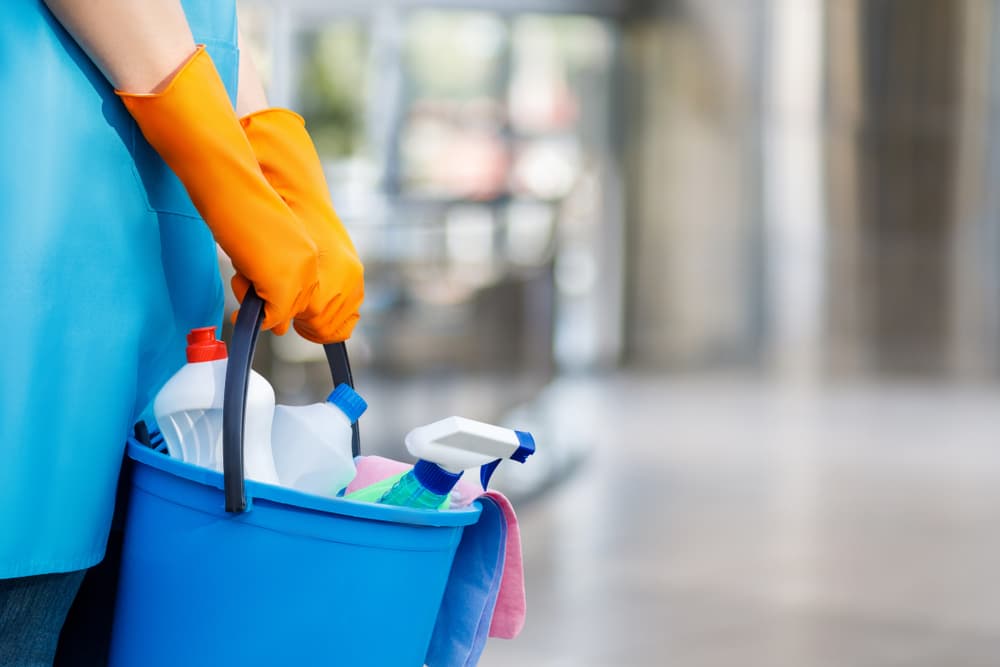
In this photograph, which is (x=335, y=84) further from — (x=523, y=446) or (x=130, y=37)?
(x=523, y=446)

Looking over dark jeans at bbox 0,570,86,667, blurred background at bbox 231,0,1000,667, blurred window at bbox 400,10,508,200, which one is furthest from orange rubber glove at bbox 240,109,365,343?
blurred window at bbox 400,10,508,200

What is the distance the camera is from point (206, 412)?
1053mm

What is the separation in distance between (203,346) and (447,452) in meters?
0.22

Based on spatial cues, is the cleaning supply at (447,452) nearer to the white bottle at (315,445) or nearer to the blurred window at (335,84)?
the white bottle at (315,445)

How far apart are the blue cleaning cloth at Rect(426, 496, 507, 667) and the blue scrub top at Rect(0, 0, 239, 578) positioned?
0.28 meters

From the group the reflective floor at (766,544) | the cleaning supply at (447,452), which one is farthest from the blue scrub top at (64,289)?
the reflective floor at (766,544)

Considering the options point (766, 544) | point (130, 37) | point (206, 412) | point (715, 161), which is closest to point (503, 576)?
point (206, 412)

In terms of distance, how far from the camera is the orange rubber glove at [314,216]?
1.09 metres

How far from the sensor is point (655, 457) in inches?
234

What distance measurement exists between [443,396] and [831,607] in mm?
2536

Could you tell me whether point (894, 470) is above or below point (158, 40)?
below

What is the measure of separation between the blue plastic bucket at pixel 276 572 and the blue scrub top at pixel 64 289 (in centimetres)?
5

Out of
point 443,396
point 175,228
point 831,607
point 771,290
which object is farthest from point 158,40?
point 771,290

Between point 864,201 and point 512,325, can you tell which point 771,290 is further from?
point 512,325
